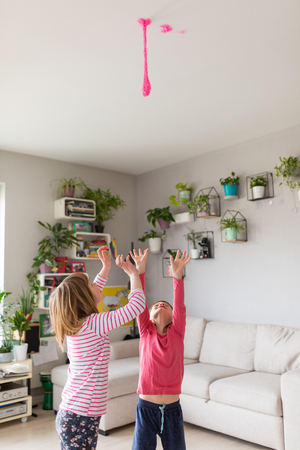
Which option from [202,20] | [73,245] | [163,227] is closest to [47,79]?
[202,20]

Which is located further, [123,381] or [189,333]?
[189,333]

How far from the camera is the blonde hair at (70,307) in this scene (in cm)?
171

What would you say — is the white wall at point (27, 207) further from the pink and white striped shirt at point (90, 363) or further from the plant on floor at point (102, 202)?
the pink and white striped shirt at point (90, 363)

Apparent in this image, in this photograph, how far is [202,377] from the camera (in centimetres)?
359

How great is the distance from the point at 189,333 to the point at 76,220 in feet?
6.41

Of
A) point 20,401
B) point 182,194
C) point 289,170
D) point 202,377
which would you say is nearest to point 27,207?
point 182,194

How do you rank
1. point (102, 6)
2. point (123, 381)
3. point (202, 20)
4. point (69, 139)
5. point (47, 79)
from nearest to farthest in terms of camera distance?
point (102, 6), point (202, 20), point (47, 79), point (123, 381), point (69, 139)

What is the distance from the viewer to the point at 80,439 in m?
1.68

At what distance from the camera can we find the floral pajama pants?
1.68m

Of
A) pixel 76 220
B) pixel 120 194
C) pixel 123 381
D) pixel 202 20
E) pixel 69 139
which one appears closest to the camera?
pixel 202 20

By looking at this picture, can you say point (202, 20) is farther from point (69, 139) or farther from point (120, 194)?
point (120, 194)

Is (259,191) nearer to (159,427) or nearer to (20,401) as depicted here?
(159,427)

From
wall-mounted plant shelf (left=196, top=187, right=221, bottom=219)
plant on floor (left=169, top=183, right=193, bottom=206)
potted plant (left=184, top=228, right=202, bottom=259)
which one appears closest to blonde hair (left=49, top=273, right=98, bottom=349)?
wall-mounted plant shelf (left=196, top=187, right=221, bottom=219)

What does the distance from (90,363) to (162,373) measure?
0.45 metres
